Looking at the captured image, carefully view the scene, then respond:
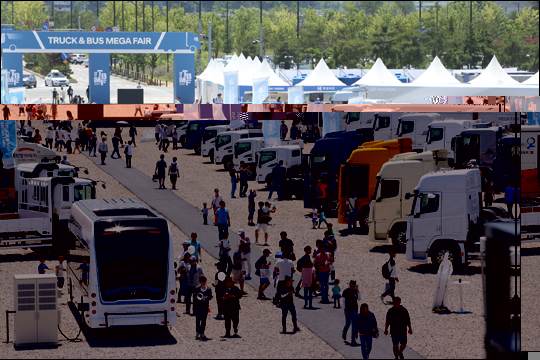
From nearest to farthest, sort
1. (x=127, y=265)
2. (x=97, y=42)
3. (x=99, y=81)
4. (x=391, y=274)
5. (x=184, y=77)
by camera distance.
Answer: (x=127, y=265)
(x=391, y=274)
(x=99, y=81)
(x=184, y=77)
(x=97, y=42)

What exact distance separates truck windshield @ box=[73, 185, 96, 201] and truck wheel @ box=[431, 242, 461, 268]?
514 centimetres

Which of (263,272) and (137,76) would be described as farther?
(137,76)

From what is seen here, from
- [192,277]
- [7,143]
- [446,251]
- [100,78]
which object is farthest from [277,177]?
[100,78]

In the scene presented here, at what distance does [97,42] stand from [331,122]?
49524 millimetres

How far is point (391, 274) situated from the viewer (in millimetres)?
11203

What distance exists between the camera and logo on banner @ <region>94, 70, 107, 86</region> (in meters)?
55.8

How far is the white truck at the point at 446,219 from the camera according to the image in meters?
11.4

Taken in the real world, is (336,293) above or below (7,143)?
below

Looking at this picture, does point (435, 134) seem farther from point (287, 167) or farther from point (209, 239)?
point (209, 239)

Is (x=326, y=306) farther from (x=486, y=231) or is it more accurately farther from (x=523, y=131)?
(x=523, y=131)

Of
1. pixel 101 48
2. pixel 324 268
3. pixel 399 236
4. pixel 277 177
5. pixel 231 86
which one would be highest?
pixel 101 48

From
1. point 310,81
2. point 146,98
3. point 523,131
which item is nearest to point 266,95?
point 310,81

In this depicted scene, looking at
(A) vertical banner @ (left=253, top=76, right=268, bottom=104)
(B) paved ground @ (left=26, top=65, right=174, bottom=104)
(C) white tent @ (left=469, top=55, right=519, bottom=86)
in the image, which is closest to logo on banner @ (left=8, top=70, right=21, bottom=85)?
(B) paved ground @ (left=26, top=65, right=174, bottom=104)

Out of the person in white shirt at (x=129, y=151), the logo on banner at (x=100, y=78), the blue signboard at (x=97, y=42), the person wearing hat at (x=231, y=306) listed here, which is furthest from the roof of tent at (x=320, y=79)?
the person wearing hat at (x=231, y=306)
